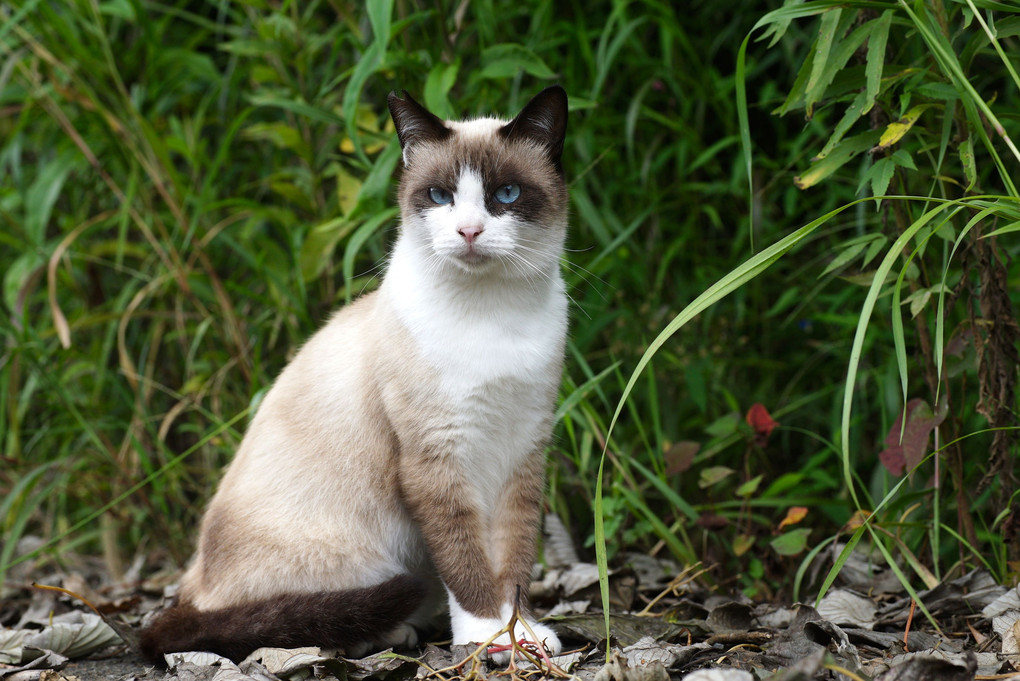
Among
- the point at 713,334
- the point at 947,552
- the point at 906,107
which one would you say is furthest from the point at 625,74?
the point at 947,552

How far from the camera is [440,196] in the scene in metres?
2.32

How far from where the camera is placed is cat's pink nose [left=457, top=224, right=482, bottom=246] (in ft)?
7.09

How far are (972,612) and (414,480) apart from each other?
4.81ft

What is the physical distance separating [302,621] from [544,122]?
142 centimetres

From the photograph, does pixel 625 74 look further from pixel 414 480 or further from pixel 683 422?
pixel 414 480

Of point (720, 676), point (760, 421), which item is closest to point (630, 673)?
point (720, 676)

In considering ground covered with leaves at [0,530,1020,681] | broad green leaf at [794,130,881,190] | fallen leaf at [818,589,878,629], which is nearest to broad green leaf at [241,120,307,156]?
ground covered with leaves at [0,530,1020,681]

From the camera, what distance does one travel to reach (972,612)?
224 centimetres

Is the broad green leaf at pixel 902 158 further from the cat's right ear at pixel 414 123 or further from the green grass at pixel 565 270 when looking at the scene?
the cat's right ear at pixel 414 123

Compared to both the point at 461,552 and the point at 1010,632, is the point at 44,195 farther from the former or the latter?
the point at 1010,632

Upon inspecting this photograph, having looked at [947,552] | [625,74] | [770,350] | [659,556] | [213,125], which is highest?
[625,74]

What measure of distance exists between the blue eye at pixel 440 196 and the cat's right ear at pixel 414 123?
0.49 ft

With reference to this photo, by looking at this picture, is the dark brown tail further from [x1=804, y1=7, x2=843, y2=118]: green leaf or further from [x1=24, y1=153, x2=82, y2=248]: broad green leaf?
[x1=24, y1=153, x2=82, y2=248]: broad green leaf

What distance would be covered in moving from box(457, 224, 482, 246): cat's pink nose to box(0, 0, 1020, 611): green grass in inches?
23.1
